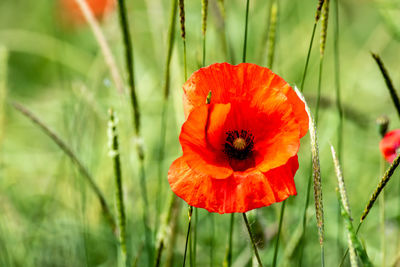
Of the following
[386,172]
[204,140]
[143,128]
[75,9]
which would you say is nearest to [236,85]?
[204,140]

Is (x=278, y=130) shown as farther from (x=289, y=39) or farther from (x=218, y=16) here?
(x=289, y=39)

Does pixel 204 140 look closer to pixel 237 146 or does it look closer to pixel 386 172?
pixel 237 146

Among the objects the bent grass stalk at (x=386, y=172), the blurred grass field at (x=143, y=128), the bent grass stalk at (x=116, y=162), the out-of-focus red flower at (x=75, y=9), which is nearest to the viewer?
the bent grass stalk at (x=386, y=172)

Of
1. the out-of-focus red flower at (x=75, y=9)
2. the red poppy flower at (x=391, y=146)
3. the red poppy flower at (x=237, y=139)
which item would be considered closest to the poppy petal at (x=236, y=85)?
the red poppy flower at (x=237, y=139)

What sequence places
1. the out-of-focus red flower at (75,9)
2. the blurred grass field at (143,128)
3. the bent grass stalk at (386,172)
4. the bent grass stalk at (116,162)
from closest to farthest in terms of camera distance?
the bent grass stalk at (386,172) < the bent grass stalk at (116,162) < the blurred grass field at (143,128) < the out-of-focus red flower at (75,9)

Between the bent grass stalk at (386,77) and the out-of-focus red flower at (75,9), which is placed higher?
the bent grass stalk at (386,77)

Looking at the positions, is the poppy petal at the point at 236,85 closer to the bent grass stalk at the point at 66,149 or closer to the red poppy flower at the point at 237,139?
the red poppy flower at the point at 237,139

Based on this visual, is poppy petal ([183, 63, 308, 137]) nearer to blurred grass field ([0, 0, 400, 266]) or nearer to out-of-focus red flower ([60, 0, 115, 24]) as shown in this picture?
blurred grass field ([0, 0, 400, 266])

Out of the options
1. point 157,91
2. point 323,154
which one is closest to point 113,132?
point 323,154
